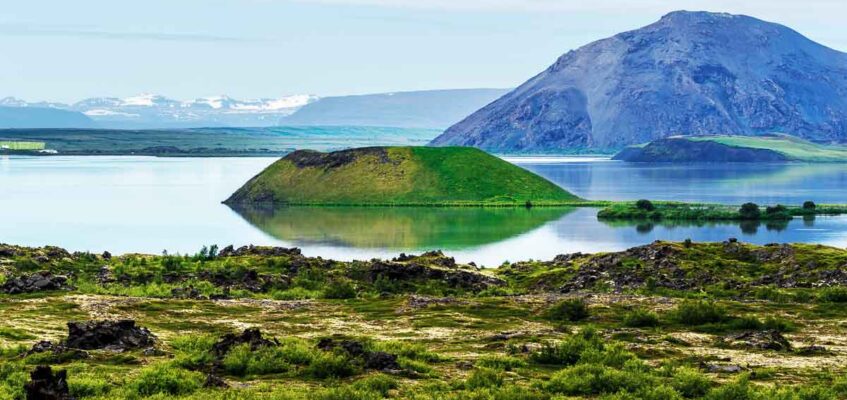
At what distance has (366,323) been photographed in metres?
→ 58.9

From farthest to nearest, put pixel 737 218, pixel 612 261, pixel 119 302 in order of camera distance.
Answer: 1. pixel 737 218
2. pixel 612 261
3. pixel 119 302

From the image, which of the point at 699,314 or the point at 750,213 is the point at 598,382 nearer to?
the point at 699,314

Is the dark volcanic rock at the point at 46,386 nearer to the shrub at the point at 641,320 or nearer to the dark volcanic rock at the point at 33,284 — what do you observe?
the shrub at the point at 641,320

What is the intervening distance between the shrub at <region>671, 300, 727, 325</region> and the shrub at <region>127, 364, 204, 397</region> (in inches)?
1136

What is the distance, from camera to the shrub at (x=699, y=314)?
5709 centimetres

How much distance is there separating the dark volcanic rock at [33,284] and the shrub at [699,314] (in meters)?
40.4

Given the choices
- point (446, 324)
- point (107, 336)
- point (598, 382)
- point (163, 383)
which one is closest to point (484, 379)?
point (598, 382)

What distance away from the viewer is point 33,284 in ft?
233

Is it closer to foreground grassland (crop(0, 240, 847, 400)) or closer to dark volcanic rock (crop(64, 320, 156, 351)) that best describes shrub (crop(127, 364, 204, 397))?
foreground grassland (crop(0, 240, 847, 400))

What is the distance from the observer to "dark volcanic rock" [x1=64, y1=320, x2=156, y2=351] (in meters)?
45.6

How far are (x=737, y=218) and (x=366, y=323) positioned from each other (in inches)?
→ 5833

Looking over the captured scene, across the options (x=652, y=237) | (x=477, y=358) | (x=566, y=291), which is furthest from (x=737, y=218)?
(x=477, y=358)

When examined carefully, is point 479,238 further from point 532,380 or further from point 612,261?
point 532,380

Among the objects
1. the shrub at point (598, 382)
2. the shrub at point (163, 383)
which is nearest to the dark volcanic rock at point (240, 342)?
the shrub at point (163, 383)
